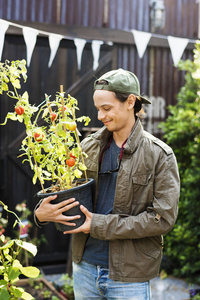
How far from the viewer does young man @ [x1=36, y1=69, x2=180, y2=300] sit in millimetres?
2027

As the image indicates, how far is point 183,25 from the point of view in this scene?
5.70 meters

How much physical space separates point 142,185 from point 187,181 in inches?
106

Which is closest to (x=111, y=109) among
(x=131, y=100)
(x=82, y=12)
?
(x=131, y=100)

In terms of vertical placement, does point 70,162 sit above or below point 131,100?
below

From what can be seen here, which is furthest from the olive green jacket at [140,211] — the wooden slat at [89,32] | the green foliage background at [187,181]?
the wooden slat at [89,32]

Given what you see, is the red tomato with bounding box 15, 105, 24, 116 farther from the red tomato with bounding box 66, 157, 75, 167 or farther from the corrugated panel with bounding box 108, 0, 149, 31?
the corrugated panel with bounding box 108, 0, 149, 31

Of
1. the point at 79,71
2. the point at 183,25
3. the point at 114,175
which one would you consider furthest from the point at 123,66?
the point at 114,175

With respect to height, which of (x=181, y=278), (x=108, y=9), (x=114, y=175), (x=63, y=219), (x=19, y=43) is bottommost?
(x=181, y=278)

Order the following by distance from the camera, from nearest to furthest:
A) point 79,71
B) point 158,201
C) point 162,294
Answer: point 158,201, point 162,294, point 79,71

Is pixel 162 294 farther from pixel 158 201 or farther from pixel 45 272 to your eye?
pixel 158 201

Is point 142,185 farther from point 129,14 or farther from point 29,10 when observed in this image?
point 129,14

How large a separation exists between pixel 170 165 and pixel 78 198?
0.51 meters

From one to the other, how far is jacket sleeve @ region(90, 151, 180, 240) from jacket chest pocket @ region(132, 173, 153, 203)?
4cm

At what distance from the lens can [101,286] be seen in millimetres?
2109
